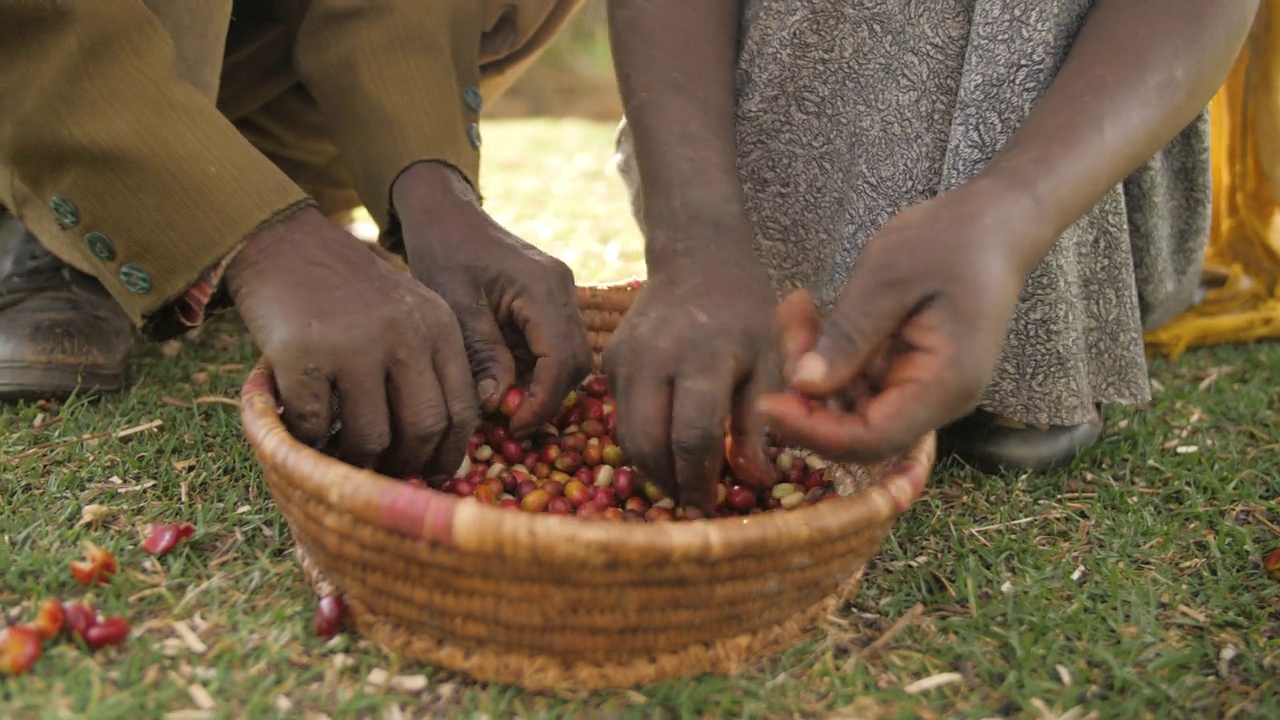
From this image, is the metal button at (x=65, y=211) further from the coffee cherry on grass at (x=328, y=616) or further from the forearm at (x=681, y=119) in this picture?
the forearm at (x=681, y=119)

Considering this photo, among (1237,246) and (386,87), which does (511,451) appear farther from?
(1237,246)

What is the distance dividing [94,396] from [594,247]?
166 centimetres

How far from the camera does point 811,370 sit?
1325 millimetres

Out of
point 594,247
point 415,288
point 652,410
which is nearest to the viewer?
point 652,410

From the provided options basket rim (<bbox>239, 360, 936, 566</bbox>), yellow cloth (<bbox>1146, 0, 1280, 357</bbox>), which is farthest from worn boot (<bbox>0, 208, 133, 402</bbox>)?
yellow cloth (<bbox>1146, 0, 1280, 357</bbox>)

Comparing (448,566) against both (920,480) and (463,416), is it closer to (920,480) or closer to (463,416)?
(463,416)

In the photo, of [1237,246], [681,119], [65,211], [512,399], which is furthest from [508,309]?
[1237,246]

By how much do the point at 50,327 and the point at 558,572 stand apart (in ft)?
4.73

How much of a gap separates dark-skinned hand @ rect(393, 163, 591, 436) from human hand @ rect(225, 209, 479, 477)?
126 mm

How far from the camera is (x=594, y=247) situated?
3508mm


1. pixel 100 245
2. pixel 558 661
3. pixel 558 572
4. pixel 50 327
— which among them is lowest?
pixel 50 327

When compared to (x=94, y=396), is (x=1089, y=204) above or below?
above

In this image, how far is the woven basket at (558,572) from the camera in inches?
50.0

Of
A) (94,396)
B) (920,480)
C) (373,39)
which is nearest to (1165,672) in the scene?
(920,480)
